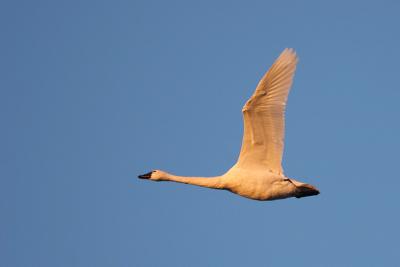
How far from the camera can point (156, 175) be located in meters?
21.7

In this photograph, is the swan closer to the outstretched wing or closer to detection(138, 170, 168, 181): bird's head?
the outstretched wing

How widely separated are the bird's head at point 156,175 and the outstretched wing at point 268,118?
210 centimetres

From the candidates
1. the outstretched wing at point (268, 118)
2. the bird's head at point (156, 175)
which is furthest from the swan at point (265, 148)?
the bird's head at point (156, 175)

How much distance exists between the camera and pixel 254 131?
20094mm

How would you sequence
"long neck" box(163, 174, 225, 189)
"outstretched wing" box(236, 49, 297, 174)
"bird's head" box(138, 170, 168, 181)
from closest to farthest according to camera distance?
"outstretched wing" box(236, 49, 297, 174), "long neck" box(163, 174, 225, 189), "bird's head" box(138, 170, 168, 181)

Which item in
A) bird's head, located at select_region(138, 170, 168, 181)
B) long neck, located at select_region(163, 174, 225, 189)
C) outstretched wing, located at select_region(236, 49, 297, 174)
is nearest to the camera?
outstretched wing, located at select_region(236, 49, 297, 174)

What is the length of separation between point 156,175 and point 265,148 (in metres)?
3.04

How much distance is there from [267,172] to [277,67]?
256 cm

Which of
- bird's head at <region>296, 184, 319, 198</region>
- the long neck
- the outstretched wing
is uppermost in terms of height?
the outstretched wing

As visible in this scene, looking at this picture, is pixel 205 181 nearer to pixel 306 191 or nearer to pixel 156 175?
pixel 156 175

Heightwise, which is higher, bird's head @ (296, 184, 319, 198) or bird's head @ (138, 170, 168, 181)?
bird's head @ (138, 170, 168, 181)

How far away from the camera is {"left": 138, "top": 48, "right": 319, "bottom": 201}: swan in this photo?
783 inches

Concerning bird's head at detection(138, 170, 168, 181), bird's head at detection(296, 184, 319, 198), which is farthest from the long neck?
bird's head at detection(296, 184, 319, 198)

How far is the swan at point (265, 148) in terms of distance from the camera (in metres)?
19.9
